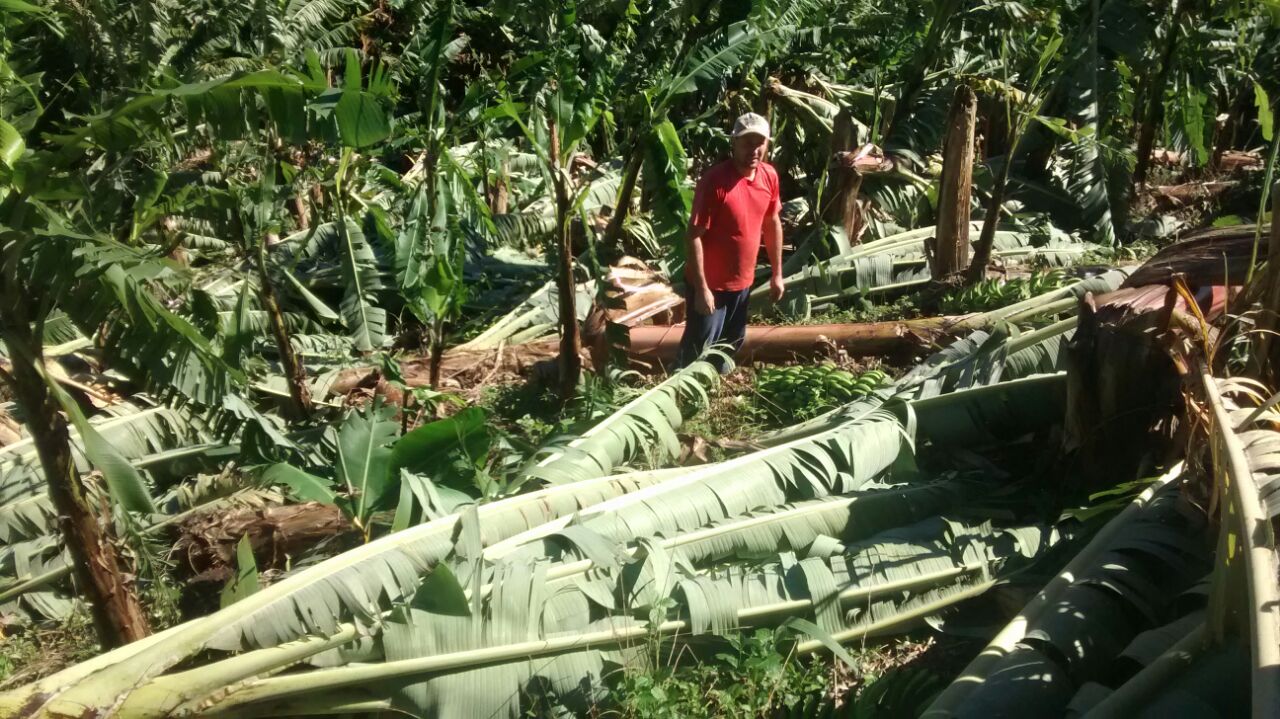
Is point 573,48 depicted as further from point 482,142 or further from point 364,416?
point 364,416

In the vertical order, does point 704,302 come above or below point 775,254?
below

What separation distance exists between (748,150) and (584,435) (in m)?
2.13

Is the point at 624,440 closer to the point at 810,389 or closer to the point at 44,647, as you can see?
the point at 810,389

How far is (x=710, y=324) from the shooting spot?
636cm

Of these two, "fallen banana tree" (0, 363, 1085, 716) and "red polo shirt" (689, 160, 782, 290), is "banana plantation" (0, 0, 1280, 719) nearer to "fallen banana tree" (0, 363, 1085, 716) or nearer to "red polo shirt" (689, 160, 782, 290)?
"fallen banana tree" (0, 363, 1085, 716)

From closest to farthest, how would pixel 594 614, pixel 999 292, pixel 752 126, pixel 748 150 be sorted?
1. pixel 594 614
2. pixel 752 126
3. pixel 748 150
4. pixel 999 292

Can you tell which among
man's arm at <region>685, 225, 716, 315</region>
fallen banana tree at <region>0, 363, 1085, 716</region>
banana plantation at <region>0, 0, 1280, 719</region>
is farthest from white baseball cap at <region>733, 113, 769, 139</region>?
fallen banana tree at <region>0, 363, 1085, 716</region>

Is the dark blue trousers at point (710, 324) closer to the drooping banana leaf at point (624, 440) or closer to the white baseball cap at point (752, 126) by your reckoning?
the drooping banana leaf at point (624, 440)

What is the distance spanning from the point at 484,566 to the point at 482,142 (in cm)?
378

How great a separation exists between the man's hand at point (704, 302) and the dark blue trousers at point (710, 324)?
84 mm

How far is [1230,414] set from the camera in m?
3.09

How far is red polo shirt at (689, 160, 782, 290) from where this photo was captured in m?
6.08

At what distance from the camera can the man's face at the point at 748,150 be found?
5.87m

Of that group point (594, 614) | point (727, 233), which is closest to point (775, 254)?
point (727, 233)
